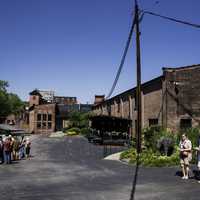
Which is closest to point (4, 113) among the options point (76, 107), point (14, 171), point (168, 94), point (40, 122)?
point (40, 122)

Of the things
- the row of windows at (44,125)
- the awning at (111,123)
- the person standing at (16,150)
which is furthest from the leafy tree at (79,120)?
the person standing at (16,150)

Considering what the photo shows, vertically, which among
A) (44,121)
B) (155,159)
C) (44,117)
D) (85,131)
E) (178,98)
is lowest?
(155,159)

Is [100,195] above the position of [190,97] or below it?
below

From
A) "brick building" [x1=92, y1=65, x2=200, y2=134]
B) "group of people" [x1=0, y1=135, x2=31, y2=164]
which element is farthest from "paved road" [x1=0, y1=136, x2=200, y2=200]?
"brick building" [x1=92, y1=65, x2=200, y2=134]

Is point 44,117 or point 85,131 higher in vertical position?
point 44,117

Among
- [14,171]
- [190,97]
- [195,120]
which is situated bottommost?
[14,171]

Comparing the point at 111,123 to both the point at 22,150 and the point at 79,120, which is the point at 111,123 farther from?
the point at 79,120

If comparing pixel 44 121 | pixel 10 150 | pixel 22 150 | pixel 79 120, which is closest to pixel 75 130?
pixel 79 120

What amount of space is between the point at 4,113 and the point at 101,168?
49332 millimetres

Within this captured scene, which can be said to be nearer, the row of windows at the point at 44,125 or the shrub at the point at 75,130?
the shrub at the point at 75,130

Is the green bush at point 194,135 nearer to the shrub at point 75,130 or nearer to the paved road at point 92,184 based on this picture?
the paved road at point 92,184

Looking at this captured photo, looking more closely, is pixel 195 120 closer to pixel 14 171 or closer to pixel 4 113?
pixel 14 171

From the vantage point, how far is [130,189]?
476 inches

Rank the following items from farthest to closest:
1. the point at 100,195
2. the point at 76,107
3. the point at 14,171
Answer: the point at 76,107
the point at 14,171
the point at 100,195
